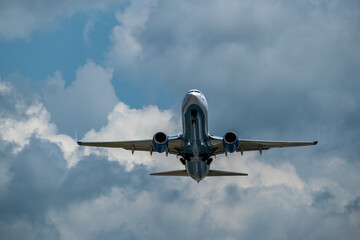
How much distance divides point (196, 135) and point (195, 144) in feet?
4.00

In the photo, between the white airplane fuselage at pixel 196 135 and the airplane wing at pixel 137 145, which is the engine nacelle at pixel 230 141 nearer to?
the white airplane fuselage at pixel 196 135

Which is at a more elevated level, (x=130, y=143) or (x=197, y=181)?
(x=130, y=143)

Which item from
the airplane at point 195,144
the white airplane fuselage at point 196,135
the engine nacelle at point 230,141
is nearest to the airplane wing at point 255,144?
the airplane at point 195,144

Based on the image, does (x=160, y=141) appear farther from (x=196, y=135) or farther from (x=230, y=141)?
(x=230, y=141)

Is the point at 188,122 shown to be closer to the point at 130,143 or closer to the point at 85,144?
the point at 130,143

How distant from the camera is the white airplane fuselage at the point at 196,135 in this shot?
40625 mm

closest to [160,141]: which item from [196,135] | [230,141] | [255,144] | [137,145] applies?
[196,135]

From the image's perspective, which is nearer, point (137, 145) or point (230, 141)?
point (230, 141)

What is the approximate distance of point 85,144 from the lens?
48062 mm

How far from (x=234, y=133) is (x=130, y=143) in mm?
Answer: 10512

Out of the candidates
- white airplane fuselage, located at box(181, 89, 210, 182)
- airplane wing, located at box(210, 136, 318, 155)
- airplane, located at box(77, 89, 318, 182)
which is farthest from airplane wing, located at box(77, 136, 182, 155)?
airplane wing, located at box(210, 136, 318, 155)

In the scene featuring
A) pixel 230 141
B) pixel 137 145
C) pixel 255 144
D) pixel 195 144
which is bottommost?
pixel 230 141

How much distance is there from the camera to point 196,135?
42656 mm

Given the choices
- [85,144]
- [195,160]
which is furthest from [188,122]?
[85,144]
